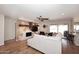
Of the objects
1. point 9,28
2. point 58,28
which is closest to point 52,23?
point 58,28

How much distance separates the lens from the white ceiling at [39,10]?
1.48 metres

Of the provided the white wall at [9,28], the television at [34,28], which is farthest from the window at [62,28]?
the white wall at [9,28]

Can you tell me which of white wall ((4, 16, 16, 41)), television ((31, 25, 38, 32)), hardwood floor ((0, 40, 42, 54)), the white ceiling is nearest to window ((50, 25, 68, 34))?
the white ceiling

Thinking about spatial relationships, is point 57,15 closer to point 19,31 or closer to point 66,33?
point 66,33

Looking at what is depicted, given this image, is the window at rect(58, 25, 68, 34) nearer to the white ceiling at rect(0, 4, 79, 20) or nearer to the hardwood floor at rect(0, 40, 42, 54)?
the white ceiling at rect(0, 4, 79, 20)

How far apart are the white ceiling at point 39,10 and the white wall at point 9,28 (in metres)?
0.11

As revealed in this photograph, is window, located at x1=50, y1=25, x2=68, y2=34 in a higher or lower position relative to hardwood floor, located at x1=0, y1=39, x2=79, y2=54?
higher

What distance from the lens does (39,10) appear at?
153 cm

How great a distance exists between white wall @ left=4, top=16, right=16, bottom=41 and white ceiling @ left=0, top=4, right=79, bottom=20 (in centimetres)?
11

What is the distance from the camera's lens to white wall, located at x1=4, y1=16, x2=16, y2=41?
159 centimetres

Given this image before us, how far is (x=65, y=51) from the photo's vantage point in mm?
1639

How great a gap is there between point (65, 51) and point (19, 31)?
1.17 meters

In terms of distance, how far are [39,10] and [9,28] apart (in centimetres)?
77
